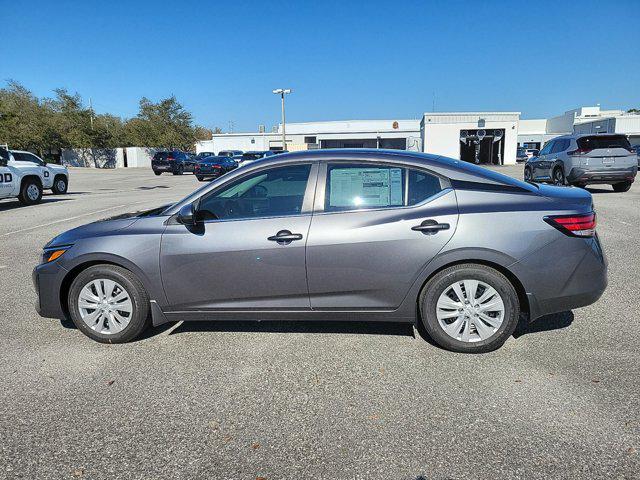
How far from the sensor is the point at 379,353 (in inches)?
144

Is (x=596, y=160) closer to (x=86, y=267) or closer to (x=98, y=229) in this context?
(x=98, y=229)

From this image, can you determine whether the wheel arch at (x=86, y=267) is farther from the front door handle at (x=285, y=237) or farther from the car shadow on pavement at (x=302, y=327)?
the front door handle at (x=285, y=237)

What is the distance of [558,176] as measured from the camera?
14.0 m

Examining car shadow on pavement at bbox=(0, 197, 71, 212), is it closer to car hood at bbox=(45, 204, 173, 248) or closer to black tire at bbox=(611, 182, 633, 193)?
car hood at bbox=(45, 204, 173, 248)

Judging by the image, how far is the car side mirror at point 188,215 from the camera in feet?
12.0

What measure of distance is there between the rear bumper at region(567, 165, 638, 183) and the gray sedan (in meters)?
10.8

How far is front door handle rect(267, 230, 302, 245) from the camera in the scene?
3.58 meters

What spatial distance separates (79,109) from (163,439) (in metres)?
68.1

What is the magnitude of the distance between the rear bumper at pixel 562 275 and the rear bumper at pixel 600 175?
1111 centimetres

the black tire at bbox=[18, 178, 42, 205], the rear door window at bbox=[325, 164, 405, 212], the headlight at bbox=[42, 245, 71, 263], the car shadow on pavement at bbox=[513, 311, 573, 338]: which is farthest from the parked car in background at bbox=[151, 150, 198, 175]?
the car shadow on pavement at bbox=[513, 311, 573, 338]

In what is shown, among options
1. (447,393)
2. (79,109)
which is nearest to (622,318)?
(447,393)

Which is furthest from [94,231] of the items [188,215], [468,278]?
[468,278]

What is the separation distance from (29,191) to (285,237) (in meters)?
14.6

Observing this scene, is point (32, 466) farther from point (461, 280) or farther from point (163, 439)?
point (461, 280)
